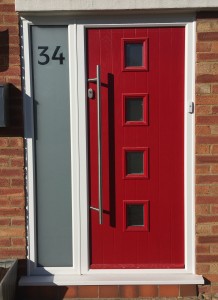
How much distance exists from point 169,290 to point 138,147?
1.18 meters

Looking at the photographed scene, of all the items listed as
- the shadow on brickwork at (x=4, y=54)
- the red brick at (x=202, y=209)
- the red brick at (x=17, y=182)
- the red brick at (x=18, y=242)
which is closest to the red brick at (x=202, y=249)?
the red brick at (x=202, y=209)

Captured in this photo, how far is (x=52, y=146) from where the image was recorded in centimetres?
374

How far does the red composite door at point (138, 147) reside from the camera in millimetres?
3686

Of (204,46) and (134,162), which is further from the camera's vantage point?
(134,162)

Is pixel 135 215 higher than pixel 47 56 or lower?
lower

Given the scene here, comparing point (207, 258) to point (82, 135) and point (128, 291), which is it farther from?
point (82, 135)

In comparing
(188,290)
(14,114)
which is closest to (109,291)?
(188,290)

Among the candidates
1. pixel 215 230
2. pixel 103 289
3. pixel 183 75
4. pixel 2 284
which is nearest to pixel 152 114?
pixel 183 75

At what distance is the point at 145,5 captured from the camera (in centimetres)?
350

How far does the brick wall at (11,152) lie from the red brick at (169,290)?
1.16 metres

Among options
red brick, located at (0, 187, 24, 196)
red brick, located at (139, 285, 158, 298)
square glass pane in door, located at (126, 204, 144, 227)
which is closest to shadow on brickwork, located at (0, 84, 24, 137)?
red brick, located at (0, 187, 24, 196)

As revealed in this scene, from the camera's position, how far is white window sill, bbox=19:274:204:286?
3.64m

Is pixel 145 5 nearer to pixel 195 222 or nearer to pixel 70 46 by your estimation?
pixel 70 46

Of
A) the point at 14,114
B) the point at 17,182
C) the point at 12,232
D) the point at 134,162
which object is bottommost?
the point at 12,232
